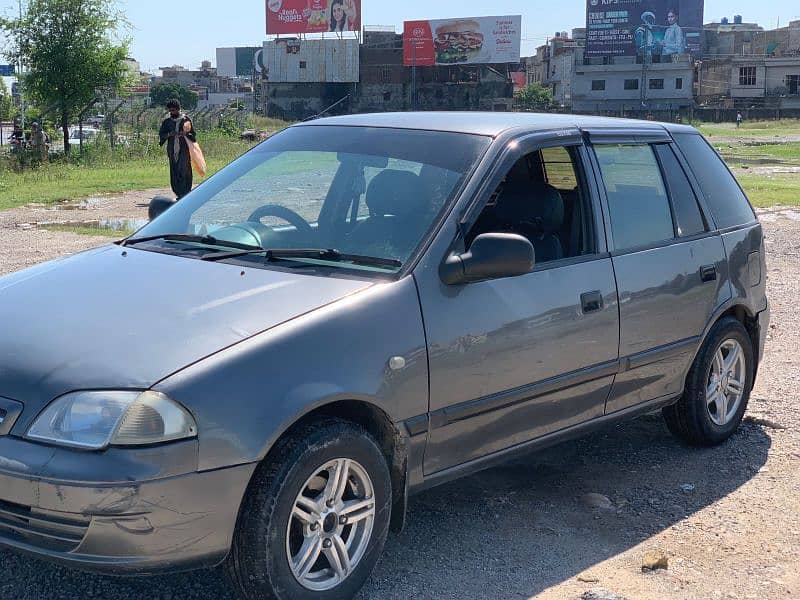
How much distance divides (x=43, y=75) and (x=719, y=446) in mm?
28087

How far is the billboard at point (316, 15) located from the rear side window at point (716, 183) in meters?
95.3

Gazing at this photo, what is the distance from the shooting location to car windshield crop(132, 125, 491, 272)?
408cm

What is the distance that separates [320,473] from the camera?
349 centimetres

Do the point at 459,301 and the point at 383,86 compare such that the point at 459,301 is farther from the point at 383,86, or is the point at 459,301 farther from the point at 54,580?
the point at 383,86

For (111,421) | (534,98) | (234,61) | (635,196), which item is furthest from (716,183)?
(234,61)

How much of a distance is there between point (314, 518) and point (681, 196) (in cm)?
286

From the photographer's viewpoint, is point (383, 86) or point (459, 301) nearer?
point (459, 301)

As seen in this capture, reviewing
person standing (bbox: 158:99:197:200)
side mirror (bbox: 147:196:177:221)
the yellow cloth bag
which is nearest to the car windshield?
side mirror (bbox: 147:196:177:221)

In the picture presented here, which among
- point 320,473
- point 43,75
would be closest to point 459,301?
point 320,473

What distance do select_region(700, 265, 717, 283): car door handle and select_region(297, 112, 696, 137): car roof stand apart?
2.59 feet

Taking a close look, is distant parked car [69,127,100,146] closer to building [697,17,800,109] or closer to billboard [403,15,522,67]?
billboard [403,15,522,67]

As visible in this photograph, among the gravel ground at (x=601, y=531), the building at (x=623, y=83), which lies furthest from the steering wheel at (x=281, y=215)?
the building at (x=623, y=83)

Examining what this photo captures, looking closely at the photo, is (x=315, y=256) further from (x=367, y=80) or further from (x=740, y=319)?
(x=367, y=80)

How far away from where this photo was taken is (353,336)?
3553mm
